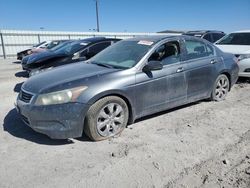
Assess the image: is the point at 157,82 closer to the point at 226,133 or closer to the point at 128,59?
the point at 128,59

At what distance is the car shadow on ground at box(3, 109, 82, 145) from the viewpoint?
4.11m

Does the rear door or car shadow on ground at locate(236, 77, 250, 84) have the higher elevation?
the rear door

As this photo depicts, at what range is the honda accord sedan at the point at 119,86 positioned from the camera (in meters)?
3.84

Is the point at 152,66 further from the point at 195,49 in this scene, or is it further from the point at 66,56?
the point at 66,56

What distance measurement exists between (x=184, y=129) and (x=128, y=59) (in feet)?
5.06

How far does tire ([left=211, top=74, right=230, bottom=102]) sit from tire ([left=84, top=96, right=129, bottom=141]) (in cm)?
260

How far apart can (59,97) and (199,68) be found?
Result: 2949 millimetres

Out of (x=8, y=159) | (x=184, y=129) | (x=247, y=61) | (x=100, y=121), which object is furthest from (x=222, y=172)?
(x=247, y=61)

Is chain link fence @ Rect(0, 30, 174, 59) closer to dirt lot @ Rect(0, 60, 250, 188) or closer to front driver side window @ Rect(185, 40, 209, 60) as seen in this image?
front driver side window @ Rect(185, 40, 209, 60)

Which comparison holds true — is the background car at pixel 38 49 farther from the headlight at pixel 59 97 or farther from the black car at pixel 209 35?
the headlight at pixel 59 97

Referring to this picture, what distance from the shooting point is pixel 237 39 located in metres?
9.18

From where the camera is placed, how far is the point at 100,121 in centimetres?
411

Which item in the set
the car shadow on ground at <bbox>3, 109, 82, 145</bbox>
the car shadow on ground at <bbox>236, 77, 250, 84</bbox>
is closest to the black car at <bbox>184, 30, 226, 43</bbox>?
the car shadow on ground at <bbox>236, 77, 250, 84</bbox>

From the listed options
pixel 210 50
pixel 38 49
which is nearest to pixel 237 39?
pixel 210 50
